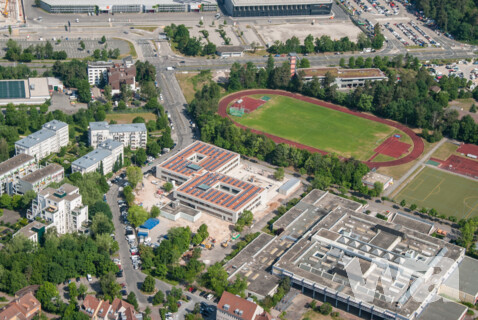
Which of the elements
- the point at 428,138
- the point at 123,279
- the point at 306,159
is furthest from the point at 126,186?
the point at 428,138

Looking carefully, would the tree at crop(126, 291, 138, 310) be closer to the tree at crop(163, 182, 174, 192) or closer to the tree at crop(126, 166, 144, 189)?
the tree at crop(126, 166, 144, 189)

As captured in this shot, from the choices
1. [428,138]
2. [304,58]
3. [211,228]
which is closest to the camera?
[211,228]

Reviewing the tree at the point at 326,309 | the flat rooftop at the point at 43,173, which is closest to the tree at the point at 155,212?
the flat rooftop at the point at 43,173

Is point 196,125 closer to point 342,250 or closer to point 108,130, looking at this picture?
point 108,130

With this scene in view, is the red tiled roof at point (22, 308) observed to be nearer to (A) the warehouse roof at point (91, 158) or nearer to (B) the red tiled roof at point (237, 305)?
(B) the red tiled roof at point (237, 305)

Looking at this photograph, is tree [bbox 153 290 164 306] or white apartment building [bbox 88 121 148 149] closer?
tree [bbox 153 290 164 306]

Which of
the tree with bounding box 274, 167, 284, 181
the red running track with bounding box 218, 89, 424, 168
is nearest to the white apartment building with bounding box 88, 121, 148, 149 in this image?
the red running track with bounding box 218, 89, 424, 168
